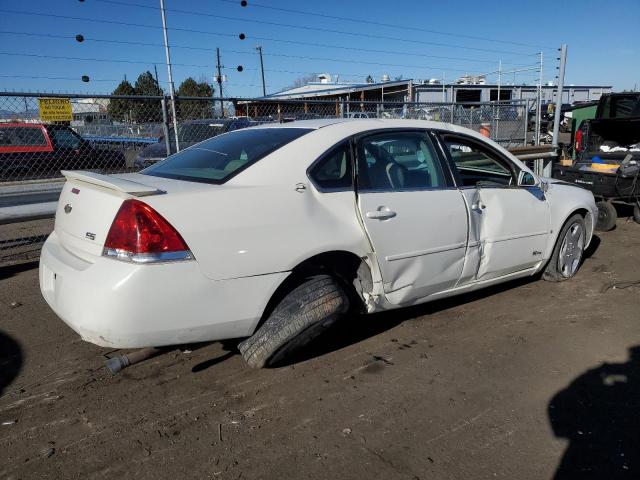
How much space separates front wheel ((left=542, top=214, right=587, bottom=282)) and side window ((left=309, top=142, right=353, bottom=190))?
8.36 ft

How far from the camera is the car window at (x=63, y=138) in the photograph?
9266mm

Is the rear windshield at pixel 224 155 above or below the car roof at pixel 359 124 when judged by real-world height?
below

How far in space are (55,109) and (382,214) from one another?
462 centimetres

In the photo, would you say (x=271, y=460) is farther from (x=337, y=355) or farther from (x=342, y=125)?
(x=342, y=125)

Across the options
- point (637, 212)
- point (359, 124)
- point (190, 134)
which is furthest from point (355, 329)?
point (190, 134)

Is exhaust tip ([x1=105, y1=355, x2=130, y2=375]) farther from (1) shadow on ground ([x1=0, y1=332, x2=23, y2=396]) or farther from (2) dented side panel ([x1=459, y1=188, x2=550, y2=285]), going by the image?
(2) dented side panel ([x1=459, y1=188, x2=550, y2=285])

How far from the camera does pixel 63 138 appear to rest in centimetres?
934

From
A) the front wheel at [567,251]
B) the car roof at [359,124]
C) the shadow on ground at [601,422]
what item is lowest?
the shadow on ground at [601,422]

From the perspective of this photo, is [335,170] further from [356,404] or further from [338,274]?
[356,404]

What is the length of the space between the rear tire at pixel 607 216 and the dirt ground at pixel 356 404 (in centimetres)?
347

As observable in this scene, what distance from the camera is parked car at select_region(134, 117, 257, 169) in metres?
9.72

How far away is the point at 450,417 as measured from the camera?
276 cm

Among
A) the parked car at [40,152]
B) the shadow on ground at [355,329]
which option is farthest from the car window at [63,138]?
the shadow on ground at [355,329]

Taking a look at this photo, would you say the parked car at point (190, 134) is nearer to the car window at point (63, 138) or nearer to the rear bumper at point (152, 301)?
the car window at point (63, 138)
